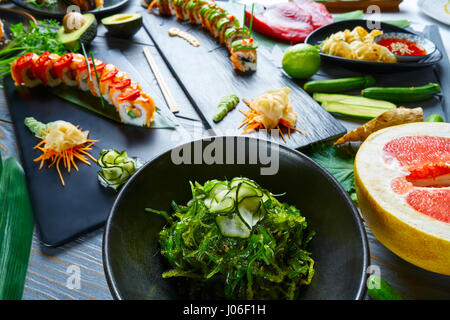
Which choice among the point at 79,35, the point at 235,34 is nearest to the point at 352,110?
the point at 235,34

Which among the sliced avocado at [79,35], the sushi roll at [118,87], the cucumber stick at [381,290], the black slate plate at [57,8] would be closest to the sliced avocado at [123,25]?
the sliced avocado at [79,35]

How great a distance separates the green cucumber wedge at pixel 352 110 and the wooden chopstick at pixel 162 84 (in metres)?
1.02

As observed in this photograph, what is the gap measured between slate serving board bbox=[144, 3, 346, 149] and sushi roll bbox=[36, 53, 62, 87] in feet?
2.78

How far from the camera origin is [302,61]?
247 centimetres

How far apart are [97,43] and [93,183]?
1832 millimetres

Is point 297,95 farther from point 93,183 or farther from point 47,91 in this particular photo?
point 47,91

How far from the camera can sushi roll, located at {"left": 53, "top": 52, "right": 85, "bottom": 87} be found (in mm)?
2475

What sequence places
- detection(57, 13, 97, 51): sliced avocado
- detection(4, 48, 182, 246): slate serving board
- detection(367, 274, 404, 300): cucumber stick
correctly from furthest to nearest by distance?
detection(57, 13, 97, 51): sliced avocado, detection(4, 48, 182, 246): slate serving board, detection(367, 274, 404, 300): cucumber stick

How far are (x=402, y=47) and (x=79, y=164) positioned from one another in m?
2.45

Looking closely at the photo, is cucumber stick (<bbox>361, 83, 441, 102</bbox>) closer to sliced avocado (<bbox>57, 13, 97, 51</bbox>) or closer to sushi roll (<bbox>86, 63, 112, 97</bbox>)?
sushi roll (<bbox>86, 63, 112, 97</bbox>)

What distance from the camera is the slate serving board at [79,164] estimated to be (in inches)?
62.5

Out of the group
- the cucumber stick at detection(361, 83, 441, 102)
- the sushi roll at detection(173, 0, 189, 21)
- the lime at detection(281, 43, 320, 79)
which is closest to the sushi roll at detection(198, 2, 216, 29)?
the sushi roll at detection(173, 0, 189, 21)

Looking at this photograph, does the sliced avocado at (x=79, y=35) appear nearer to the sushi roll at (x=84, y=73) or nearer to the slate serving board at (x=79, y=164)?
the slate serving board at (x=79, y=164)

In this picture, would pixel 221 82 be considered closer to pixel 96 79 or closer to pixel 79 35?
pixel 96 79
